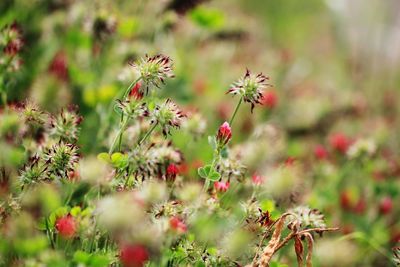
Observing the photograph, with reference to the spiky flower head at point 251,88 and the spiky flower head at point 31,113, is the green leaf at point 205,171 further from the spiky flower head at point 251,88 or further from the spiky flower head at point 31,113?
the spiky flower head at point 31,113

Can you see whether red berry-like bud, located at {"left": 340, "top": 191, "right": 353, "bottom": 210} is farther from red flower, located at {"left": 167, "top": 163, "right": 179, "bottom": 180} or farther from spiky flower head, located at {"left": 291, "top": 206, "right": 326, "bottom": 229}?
red flower, located at {"left": 167, "top": 163, "right": 179, "bottom": 180}

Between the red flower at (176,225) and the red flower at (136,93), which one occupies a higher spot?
the red flower at (136,93)

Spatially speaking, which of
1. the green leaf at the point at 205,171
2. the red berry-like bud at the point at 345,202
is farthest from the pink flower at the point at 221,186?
the red berry-like bud at the point at 345,202

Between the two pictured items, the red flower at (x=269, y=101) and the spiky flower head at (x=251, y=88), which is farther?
the red flower at (x=269, y=101)

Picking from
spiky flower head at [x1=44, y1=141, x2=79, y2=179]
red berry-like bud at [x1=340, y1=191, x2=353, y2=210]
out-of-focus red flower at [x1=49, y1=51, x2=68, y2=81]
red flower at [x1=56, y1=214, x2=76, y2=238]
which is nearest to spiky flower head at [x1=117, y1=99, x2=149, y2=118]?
spiky flower head at [x1=44, y1=141, x2=79, y2=179]

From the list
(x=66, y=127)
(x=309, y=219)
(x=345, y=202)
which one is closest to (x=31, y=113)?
(x=66, y=127)

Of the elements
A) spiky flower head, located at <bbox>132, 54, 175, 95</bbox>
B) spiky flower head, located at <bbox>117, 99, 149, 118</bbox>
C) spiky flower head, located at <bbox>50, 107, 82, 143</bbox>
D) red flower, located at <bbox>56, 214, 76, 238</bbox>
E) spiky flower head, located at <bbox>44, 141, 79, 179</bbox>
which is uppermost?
spiky flower head, located at <bbox>132, 54, 175, 95</bbox>

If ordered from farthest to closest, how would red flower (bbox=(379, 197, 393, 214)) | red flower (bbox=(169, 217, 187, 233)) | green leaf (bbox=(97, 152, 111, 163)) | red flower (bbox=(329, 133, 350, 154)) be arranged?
1. red flower (bbox=(329, 133, 350, 154))
2. red flower (bbox=(379, 197, 393, 214))
3. green leaf (bbox=(97, 152, 111, 163))
4. red flower (bbox=(169, 217, 187, 233))

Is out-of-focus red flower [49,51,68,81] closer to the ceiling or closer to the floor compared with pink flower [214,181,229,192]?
closer to the ceiling
